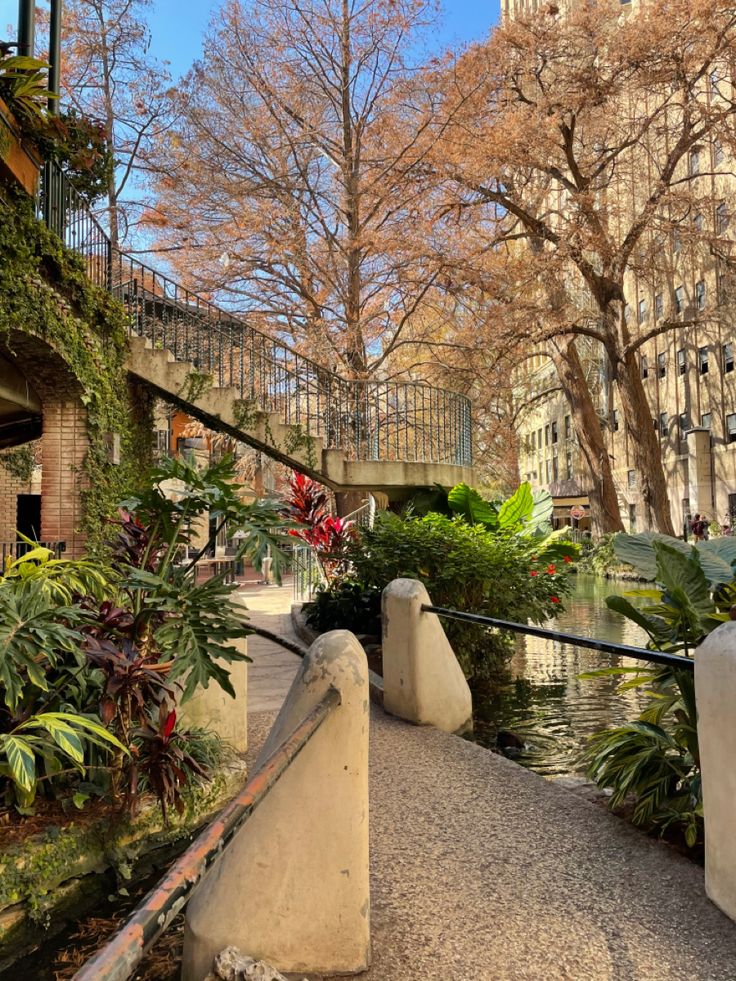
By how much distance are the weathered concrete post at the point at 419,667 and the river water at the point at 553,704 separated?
437 millimetres

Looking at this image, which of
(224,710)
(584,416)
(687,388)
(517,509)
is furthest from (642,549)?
(687,388)

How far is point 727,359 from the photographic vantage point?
3375cm

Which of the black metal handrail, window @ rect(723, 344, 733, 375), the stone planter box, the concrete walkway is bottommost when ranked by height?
the concrete walkway

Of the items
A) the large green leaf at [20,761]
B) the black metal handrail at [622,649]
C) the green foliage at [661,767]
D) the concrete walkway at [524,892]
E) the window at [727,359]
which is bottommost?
the concrete walkway at [524,892]

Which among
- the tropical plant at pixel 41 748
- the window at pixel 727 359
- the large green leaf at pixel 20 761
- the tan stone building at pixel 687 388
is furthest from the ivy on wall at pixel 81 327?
the window at pixel 727 359

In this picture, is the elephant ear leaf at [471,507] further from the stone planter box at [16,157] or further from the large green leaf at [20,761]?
the large green leaf at [20,761]

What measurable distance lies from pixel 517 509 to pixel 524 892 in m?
6.54

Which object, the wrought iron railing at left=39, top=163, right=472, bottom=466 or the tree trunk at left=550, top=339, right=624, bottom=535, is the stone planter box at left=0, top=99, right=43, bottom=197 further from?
the tree trunk at left=550, top=339, right=624, bottom=535

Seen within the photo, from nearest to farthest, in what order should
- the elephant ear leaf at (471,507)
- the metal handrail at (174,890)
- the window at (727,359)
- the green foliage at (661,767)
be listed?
the metal handrail at (174,890) → the green foliage at (661,767) → the elephant ear leaf at (471,507) → the window at (727,359)

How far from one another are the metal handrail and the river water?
7.84 ft

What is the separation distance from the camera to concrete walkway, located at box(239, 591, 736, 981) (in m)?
2.32

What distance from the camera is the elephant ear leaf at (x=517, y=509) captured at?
29.5ft

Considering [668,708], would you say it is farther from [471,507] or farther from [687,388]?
[687,388]

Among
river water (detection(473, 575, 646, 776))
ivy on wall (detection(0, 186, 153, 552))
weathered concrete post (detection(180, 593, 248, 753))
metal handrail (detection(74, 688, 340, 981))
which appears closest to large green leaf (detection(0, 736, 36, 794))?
metal handrail (detection(74, 688, 340, 981))
